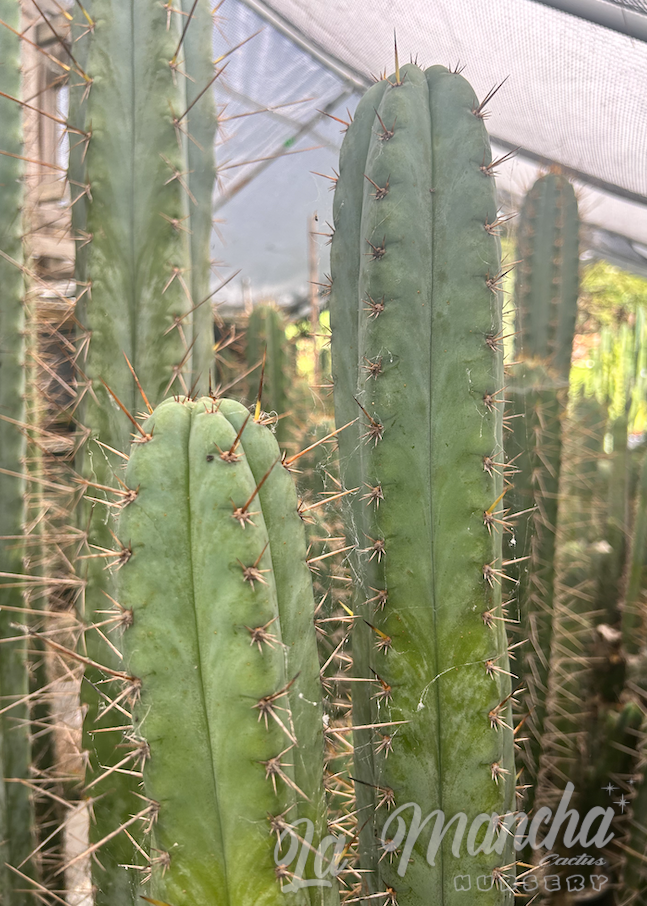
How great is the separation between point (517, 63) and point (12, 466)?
2.28 m

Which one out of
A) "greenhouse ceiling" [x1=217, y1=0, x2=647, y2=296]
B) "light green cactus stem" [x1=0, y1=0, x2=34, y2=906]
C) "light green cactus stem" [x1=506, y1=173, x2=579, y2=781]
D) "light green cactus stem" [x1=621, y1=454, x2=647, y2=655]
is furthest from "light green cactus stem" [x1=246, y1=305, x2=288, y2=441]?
"light green cactus stem" [x1=621, y1=454, x2=647, y2=655]

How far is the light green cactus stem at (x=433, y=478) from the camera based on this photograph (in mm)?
1225

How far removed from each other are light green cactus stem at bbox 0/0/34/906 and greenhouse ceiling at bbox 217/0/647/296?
0.58 m

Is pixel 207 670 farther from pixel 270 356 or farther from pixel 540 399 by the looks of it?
pixel 270 356

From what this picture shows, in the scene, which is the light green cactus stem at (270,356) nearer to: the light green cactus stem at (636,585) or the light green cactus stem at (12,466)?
the light green cactus stem at (12,466)

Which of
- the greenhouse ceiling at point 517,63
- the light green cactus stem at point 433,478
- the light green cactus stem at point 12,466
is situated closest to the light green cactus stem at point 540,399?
the greenhouse ceiling at point 517,63

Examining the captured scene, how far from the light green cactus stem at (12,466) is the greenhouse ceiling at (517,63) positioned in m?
0.58

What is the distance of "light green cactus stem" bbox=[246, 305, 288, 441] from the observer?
10.7 ft

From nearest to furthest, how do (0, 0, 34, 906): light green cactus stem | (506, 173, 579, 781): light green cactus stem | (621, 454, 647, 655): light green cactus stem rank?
(0, 0, 34, 906): light green cactus stem < (506, 173, 579, 781): light green cactus stem < (621, 454, 647, 655): light green cactus stem

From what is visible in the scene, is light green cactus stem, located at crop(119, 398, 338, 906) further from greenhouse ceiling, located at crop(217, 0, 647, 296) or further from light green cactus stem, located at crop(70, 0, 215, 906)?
greenhouse ceiling, located at crop(217, 0, 647, 296)

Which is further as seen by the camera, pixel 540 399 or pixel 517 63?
pixel 517 63

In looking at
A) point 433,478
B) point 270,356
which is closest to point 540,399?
point 433,478

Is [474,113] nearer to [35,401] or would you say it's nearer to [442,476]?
[442,476]

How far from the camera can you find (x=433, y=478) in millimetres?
1247
